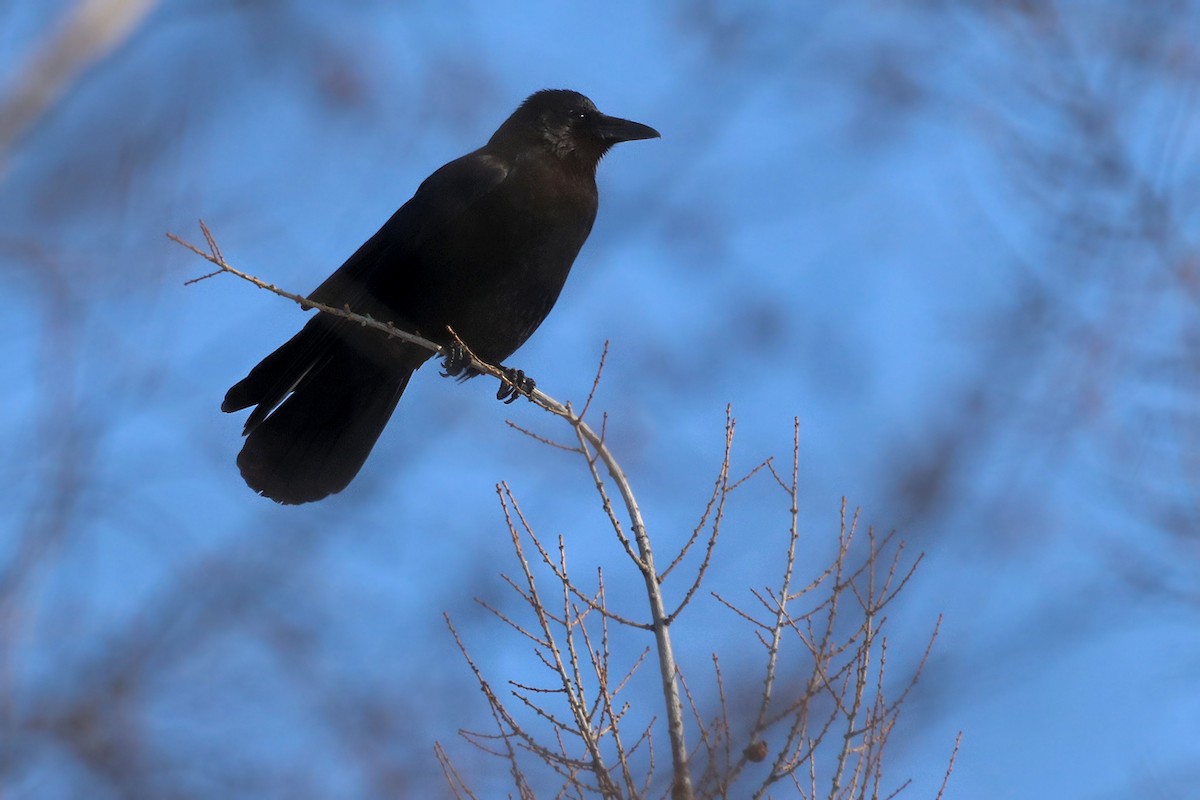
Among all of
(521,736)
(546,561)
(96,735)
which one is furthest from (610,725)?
(96,735)

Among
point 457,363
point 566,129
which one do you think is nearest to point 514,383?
point 457,363

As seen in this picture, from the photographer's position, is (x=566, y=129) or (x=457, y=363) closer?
(x=457, y=363)

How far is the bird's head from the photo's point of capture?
5375mm

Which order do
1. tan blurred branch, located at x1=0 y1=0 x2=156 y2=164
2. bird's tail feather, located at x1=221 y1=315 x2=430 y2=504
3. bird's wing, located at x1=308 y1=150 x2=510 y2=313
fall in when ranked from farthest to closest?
1. bird's wing, located at x1=308 y1=150 x2=510 y2=313
2. bird's tail feather, located at x1=221 y1=315 x2=430 y2=504
3. tan blurred branch, located at x1=0 y1=0 x2=156 y2=164

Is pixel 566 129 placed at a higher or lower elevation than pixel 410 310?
higher

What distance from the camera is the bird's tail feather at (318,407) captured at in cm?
473

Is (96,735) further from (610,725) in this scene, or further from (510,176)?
(510,176)

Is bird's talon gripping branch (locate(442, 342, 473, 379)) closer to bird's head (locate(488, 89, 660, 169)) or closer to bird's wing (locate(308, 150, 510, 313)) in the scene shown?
bird's wing (locate(308, 150, 510, 313))

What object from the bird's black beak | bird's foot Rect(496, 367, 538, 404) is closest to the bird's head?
the bird's black beak

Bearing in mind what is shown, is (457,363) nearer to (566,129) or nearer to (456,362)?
(456,362)

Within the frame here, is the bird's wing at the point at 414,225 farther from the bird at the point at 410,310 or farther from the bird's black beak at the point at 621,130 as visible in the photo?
the bird's black beak at the point at 621,130

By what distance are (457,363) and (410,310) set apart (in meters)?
0.31

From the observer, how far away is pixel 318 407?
16.2ft

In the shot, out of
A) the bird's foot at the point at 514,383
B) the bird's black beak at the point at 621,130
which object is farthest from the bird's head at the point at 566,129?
the bird's foot at the point at 514,383
